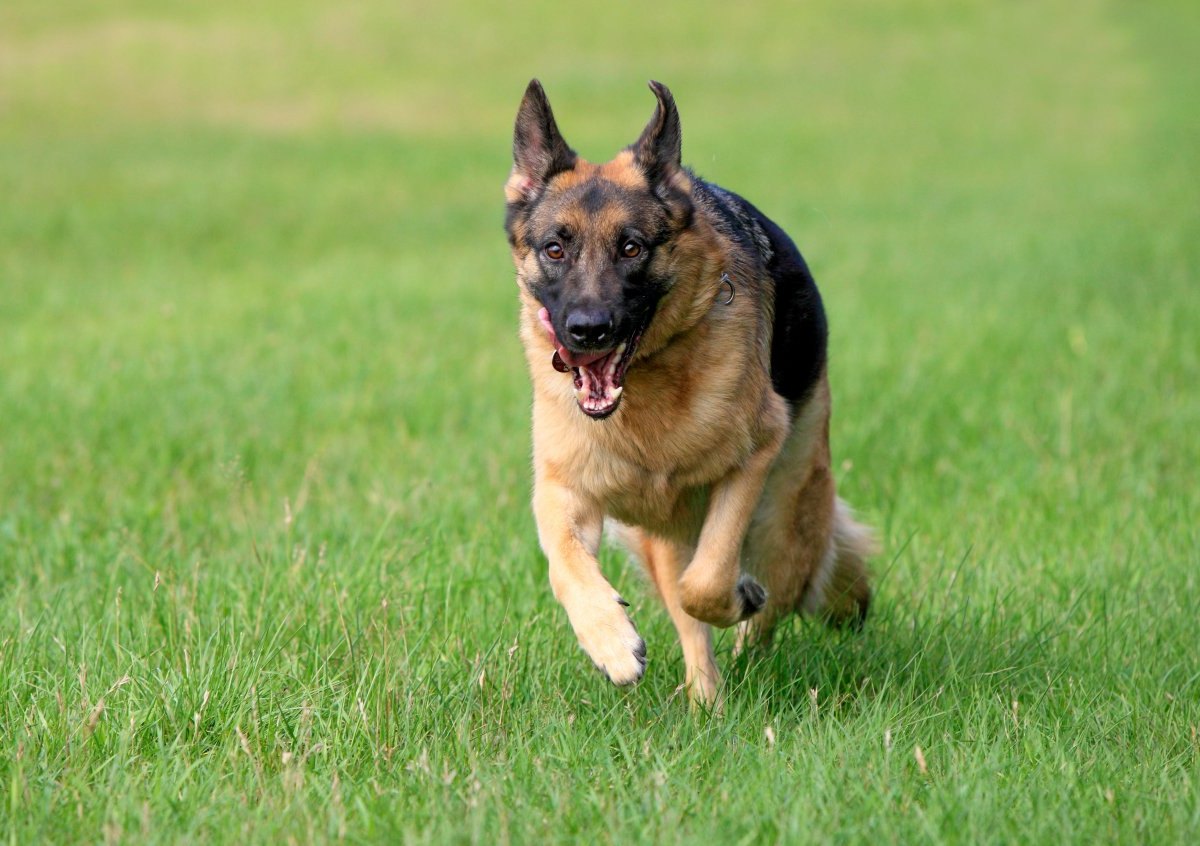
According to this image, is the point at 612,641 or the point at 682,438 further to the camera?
the point at 682,438

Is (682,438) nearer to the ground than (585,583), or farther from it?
farther from it

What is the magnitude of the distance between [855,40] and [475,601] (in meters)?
A: 35.3

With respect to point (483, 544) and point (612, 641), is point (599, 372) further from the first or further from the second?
point (483, 544)

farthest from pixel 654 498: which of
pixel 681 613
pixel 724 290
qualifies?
pixel 724 290

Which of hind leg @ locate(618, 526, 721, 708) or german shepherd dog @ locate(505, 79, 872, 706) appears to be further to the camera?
hind leg @ locate(618, 526, 721, 708)

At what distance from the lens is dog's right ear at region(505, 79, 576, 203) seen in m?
4.48

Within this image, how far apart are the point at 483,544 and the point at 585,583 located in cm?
151

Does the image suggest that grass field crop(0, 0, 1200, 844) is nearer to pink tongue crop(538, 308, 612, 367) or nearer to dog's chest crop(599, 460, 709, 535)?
dog's chest crop(599, 460, 709, 535)

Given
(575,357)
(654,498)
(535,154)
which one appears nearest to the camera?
(575,357)

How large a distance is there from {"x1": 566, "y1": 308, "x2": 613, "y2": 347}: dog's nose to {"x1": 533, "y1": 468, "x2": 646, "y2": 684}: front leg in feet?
1.90

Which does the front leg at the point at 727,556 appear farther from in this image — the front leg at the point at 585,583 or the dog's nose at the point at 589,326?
the dog's nose at the point at 589,326

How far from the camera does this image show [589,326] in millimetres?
3912

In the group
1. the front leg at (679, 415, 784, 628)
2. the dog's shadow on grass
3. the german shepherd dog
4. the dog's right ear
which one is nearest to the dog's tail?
the dog's shadow on grass

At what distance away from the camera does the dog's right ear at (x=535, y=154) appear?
4.48m
